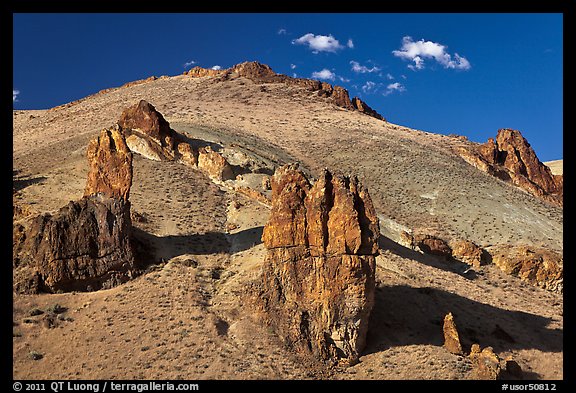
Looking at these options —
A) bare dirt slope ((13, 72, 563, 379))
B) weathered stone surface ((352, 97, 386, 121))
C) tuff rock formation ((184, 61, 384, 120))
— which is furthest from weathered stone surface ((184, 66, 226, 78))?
bare dirt slope ((13, 72, 563, 379))

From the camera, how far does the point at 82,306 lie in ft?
87.0

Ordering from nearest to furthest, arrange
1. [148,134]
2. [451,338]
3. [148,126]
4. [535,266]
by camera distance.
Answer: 1. [451,338]
2. [535,266]
3. [148,134]
4. [148,126]

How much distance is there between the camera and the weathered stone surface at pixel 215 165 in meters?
46.1

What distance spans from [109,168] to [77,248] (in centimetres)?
639

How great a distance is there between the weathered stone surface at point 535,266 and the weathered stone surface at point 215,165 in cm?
2278

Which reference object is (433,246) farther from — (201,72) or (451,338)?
(201,72)

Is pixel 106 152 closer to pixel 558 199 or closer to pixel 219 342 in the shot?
pixel 219 342

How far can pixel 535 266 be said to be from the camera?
4097 centimetres

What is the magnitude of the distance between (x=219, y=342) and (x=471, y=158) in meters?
57.8

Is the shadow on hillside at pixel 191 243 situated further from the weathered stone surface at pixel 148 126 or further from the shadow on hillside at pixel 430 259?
the weathered stone surface at pixel 148 126

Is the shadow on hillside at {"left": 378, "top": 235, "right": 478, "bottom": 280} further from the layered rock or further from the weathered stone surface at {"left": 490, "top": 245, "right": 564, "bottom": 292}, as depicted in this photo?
the layered rock

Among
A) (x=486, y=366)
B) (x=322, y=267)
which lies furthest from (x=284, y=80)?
(x=486, y=366)
